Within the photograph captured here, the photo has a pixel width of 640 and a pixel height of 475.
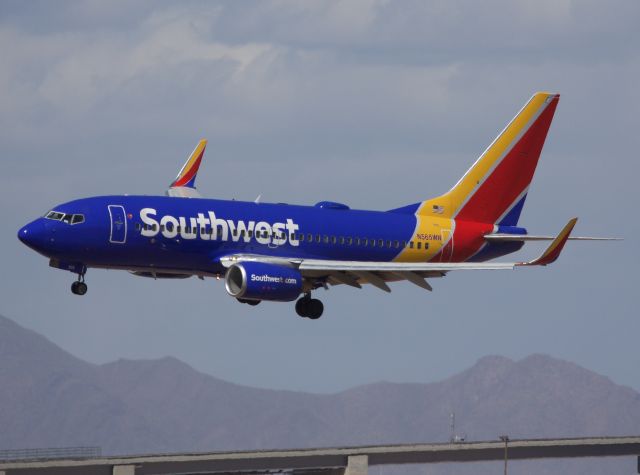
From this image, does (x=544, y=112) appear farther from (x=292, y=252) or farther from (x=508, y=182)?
(x=292, y=252)

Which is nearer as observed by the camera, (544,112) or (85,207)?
(85,207)

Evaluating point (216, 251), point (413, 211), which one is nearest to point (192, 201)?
point (216, 251)

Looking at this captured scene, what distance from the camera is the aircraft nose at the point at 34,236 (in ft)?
282

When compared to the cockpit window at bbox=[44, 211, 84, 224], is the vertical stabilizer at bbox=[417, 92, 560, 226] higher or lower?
higher

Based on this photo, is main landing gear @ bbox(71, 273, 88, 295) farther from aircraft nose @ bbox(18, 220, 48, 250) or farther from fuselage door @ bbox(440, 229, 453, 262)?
fuselage door @ bbox(440, 229, 453, 262)

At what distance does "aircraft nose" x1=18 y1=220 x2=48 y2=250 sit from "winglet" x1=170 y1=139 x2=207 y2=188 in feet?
108

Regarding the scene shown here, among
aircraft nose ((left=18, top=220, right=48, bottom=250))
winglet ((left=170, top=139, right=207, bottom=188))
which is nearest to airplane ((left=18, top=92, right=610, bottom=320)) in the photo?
aircraft nose ((left=18, top=220, right=48, bottom=250))

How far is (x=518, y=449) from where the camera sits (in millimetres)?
150875

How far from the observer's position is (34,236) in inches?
3381

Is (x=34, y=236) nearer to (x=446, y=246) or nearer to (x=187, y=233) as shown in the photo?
(x=187, y=233)

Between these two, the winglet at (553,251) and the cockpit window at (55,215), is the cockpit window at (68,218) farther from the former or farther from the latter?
the winglet at (553,251)

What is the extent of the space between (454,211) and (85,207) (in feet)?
85.3

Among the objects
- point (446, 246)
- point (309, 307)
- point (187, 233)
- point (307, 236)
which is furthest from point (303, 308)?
point (187, 233)

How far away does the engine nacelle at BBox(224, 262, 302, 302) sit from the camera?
88.1m
